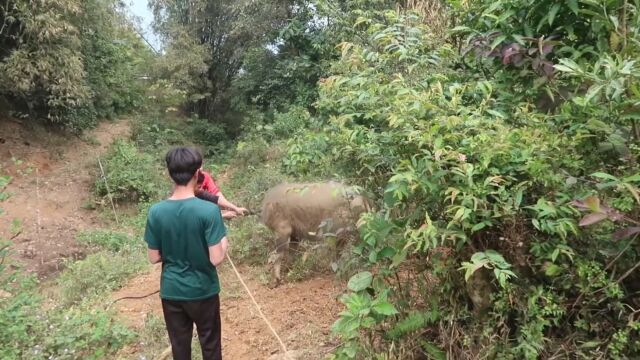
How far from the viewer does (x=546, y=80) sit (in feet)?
8.11

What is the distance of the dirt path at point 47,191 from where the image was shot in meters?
9.48

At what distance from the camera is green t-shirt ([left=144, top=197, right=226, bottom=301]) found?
305 cm

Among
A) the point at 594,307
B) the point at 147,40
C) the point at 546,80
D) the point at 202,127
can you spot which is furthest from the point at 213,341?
the point at 147,40

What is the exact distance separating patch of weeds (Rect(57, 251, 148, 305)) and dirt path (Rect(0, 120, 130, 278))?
2.06 m

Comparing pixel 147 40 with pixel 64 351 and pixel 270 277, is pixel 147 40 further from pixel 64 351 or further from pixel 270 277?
pixel 64 351

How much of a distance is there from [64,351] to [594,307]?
337 centimetres

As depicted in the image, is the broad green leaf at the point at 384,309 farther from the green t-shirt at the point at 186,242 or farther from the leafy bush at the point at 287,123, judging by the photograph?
the leafy bush at the point at 287,123

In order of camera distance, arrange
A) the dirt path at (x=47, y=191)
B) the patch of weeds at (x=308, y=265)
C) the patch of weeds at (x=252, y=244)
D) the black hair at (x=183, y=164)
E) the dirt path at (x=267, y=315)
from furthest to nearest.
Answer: the dirt path at (x=47, y=191), the patch of weeds at (x=252, y=244), the patch of weeds at (x=308, y=265), the dirt path at (x=267, y=315), the black hair at (x=183, y=164)

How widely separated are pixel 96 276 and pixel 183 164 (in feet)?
14.2

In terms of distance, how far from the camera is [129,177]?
11.8m

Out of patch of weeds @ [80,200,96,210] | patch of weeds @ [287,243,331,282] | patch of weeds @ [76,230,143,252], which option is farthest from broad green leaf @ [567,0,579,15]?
patch of weeds @ [80,200,96,210]

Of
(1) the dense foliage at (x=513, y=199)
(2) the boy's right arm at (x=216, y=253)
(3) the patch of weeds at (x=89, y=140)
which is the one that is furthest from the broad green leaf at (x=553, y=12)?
(3) the patch of weeds at (x=89, y=140)

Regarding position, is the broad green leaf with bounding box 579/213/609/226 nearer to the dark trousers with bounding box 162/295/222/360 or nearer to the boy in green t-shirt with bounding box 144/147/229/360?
the boy in green t-shirt with bounding box 144/147/229/360

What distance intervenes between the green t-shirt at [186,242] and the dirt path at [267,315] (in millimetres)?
939
